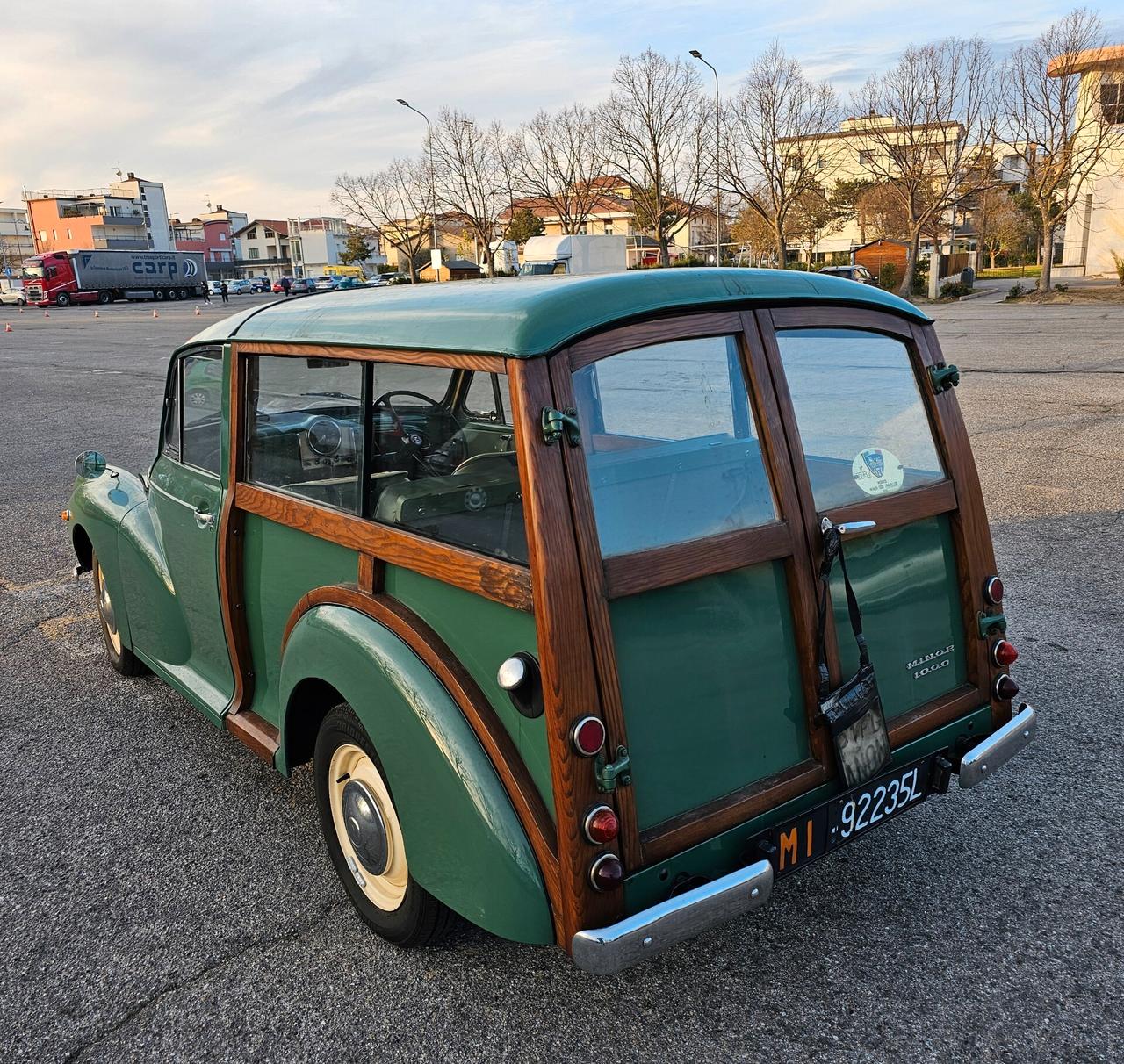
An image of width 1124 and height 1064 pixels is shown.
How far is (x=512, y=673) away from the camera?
7.02 feet

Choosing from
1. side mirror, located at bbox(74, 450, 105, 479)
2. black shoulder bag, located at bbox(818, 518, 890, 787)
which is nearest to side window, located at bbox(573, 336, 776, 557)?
black shoulder bag, located at bbox(818, 518, 890, 787)

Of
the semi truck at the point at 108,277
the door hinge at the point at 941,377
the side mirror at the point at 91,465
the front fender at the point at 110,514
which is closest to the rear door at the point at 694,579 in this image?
the door hinge at the point at 941,377

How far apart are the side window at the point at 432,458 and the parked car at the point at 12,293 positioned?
237 ft

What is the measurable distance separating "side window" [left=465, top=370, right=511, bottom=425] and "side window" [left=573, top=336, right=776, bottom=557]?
31 cm

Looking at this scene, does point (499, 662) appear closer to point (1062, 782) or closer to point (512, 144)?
point (1062, 782)

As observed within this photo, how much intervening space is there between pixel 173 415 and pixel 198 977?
7.74 feet

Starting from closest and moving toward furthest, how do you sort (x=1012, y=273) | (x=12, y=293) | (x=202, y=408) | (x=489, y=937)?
(x=489, y=937) → (x=202, y=408) → (x=1012, y=273) → (x=12, y=293)

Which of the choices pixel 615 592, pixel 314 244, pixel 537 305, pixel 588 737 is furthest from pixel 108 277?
pixel 588 737

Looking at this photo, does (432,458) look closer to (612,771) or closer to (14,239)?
(612,771)

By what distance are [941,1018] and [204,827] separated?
Result: 2491 millimetres

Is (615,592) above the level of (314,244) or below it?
below

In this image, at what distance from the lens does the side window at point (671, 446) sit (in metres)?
2.26

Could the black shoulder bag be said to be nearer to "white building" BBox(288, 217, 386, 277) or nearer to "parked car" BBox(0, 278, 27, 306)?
"parked car" BBox(0, 278, 27, 306)

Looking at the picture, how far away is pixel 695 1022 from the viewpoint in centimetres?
244
